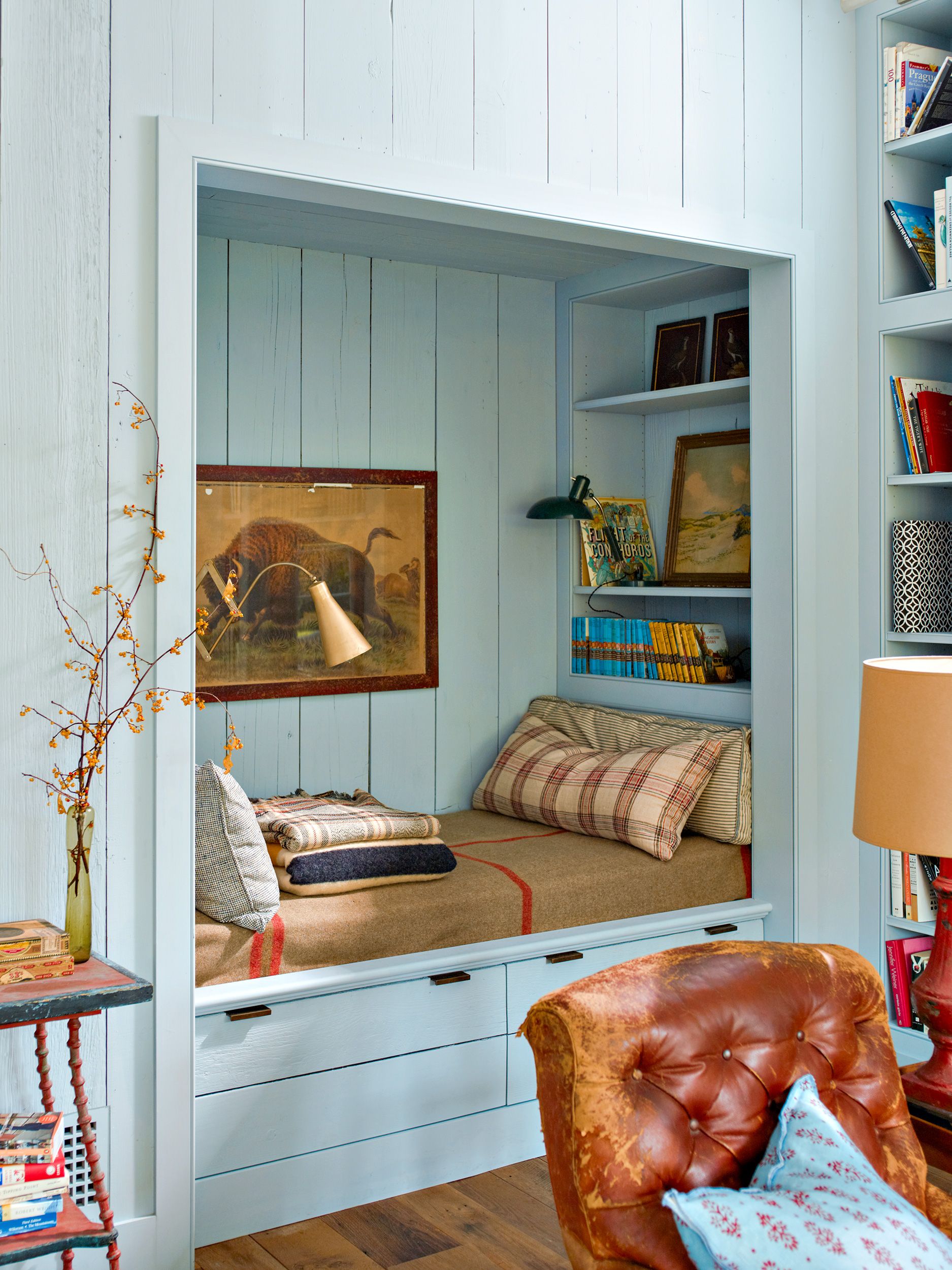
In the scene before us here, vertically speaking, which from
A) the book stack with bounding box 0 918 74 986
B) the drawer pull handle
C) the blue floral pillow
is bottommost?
the drawer pull handle

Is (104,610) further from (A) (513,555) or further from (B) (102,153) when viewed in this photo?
(A) (513,555)

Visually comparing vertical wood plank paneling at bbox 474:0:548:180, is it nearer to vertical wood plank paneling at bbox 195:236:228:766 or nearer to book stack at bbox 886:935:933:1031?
vertical wood plank paneling at bbox 195:236:228:766

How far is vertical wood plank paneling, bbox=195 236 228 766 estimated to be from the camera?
11.9 feet

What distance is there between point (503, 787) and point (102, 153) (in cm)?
240

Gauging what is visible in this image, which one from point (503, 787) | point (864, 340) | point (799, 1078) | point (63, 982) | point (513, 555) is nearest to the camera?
point (799, 1078)

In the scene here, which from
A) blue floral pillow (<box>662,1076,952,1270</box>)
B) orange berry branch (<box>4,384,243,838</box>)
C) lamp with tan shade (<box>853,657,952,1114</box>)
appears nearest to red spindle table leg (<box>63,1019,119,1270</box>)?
orange berry branch (<box>4,384,243,838</box>)

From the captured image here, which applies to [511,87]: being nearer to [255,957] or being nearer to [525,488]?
[525,488]

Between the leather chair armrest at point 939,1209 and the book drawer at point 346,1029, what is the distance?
1.28 m

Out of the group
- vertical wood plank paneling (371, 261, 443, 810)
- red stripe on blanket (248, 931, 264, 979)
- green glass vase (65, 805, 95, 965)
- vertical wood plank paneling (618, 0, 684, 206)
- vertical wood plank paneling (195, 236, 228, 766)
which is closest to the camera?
green glass vase (65, 805, 95, 965)

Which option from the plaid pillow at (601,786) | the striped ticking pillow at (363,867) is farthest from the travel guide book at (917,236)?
the striped ticking pillow at (363,867)

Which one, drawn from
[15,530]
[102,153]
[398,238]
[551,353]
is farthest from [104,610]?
[551,353]

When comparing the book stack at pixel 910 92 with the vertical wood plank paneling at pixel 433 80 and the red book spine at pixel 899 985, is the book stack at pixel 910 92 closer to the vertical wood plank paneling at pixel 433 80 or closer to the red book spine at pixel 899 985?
the vertical wood plank paneling at pixel 433 80

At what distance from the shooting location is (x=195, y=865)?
268 centimetres

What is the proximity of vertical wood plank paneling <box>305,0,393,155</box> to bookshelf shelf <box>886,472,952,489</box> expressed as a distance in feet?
5.57
